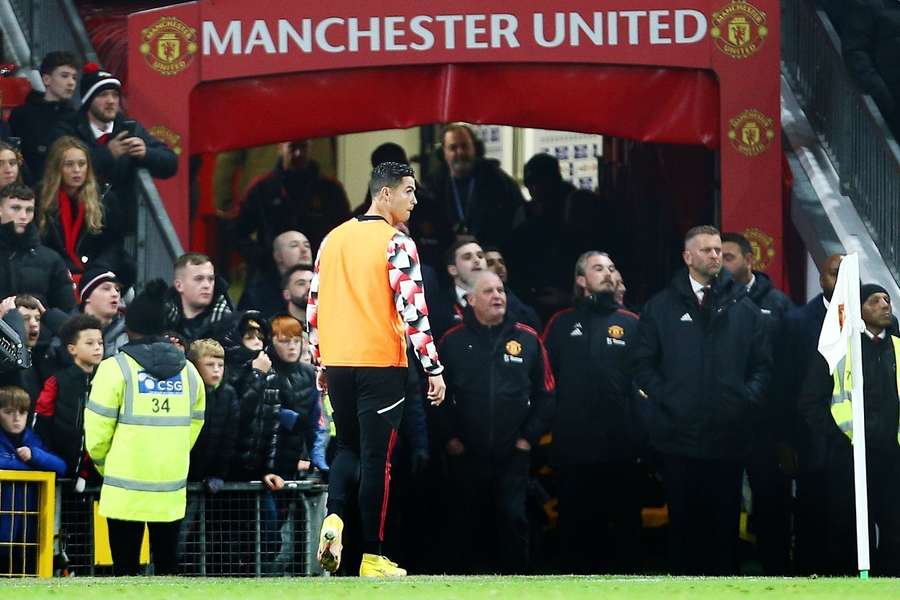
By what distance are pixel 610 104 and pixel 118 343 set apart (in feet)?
12.5

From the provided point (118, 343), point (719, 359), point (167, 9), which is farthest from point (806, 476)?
point (167, 9)

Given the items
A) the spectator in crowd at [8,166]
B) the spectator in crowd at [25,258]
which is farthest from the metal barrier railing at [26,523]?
the spectator in crowd at [8,166]

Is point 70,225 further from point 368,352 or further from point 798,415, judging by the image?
point 798,415

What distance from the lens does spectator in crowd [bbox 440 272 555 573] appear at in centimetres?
1288

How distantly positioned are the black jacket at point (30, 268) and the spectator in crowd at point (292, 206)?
3943 millimetres

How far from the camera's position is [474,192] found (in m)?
16.3

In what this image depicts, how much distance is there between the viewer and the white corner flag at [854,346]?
10.1m

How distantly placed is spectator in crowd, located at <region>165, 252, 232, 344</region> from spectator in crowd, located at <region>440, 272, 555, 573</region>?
4.57 ft

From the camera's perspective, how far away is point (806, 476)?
1282 cm

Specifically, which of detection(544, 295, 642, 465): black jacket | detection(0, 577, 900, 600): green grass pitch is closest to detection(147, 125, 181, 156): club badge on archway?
detection(544, 295, 642, 465): black jacket

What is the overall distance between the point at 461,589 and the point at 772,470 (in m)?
4.44

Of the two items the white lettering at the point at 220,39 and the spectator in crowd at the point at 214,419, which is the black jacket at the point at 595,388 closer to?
the spectator in crowd at the point at 214,419

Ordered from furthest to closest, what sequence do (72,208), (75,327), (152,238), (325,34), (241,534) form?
(325,34) < (152,238) < (72,208) < (75,327) < (241,534)

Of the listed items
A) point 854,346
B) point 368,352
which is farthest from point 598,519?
point 368,352
